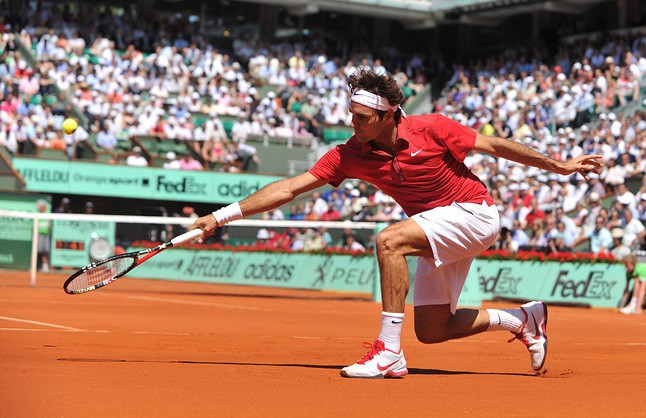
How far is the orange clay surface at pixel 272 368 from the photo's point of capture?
565 cm

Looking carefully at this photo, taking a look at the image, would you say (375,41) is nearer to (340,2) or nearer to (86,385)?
(340,2)

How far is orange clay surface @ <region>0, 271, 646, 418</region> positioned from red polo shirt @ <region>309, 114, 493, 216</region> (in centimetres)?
121

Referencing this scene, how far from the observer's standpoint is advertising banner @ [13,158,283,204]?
30.1m

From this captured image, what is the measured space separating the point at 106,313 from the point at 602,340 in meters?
6.23

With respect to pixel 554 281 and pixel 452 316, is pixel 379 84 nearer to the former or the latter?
pixel 452 316

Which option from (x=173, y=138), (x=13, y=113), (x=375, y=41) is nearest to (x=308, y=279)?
(x=173, y=138)

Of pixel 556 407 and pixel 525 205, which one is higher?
pixel 556 407

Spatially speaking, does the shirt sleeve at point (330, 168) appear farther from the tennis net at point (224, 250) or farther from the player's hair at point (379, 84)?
the tennis net at point (224, 250)

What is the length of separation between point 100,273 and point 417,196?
2387 mm

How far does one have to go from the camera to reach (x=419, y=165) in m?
7.34

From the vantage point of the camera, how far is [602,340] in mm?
12141

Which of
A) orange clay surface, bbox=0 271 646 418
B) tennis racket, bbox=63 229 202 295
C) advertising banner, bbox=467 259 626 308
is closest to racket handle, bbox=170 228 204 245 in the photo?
tennis racket, bbox=63 229 202 295

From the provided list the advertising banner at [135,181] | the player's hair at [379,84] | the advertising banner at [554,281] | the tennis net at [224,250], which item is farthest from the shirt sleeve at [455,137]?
the advertising banner at [135,181]

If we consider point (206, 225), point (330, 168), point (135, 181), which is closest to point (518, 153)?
point (330, 168)
